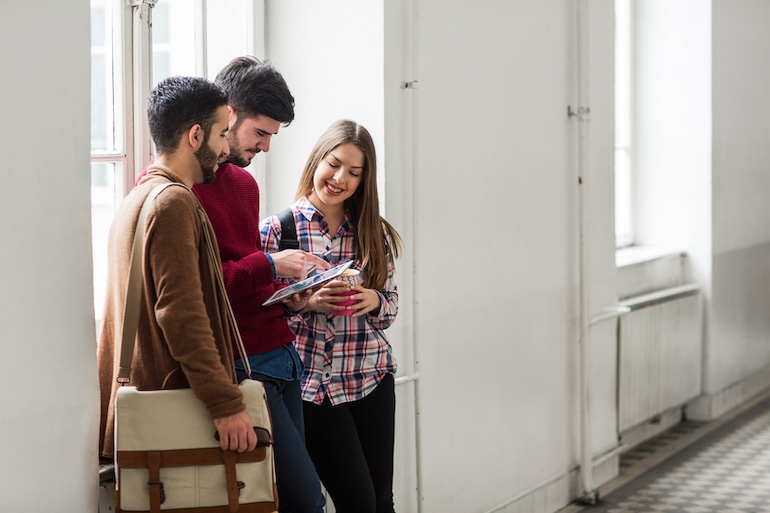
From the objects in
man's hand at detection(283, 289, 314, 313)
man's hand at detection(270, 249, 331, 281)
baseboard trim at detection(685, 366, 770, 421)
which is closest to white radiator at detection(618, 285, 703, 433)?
baseboard trim at detection(685, 366, 770, 421)

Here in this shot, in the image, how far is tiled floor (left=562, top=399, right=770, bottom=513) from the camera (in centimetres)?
466

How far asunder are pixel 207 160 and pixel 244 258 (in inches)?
11.6

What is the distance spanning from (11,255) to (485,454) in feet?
7.78

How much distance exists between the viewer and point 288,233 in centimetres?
282

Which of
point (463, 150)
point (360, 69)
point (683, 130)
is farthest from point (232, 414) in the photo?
point (683, 130)

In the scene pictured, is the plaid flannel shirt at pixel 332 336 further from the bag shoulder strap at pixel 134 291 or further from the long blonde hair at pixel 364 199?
the bag shoulder strap at pixel 134 291

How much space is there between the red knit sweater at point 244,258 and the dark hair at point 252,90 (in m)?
0.15

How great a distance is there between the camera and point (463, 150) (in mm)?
3816

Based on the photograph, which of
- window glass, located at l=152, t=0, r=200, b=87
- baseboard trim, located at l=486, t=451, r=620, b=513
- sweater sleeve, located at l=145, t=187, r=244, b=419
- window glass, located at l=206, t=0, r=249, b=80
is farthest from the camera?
baseboard trim, located at l=486, t=451, r=620, b=513

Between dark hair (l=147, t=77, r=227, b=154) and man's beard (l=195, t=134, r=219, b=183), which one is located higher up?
dark hair (l=147, t=77, r=227, b=154)

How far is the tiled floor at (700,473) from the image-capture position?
4.66 meters

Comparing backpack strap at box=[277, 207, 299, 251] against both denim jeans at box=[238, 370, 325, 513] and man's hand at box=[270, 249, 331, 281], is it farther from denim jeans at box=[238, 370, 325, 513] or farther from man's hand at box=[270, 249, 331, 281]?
denim jeans at box=[238, 370, 325, 513]

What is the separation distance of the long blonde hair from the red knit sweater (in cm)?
32

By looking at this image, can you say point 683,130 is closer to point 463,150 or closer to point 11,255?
point 463,150
